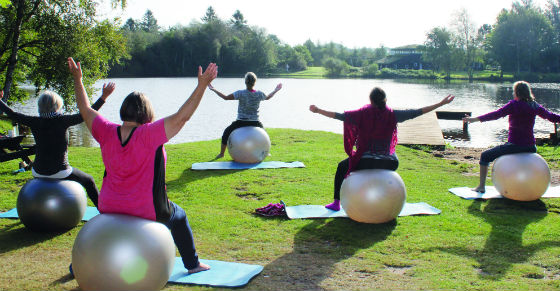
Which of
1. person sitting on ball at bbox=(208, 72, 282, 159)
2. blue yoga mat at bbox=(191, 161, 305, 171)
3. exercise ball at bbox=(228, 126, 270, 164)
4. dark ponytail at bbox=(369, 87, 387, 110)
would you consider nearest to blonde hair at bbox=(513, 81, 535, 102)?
dark ponytail at bbox=(369, 87, 387, 110)

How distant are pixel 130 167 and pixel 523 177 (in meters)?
6.11

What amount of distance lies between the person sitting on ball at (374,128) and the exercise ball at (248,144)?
13.5 ft

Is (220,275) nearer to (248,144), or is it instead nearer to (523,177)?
(523,177)

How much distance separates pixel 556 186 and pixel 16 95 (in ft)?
72.6

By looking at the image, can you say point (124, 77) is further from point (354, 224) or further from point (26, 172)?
point (354, 224)

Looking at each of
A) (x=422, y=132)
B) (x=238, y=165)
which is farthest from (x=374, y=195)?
(x=422, y=132)

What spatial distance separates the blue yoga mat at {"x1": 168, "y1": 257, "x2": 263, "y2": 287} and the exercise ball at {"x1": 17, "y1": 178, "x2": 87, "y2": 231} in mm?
1815

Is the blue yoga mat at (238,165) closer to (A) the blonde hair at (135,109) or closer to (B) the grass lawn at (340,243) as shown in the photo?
(B) the grass lawn at (340,243)

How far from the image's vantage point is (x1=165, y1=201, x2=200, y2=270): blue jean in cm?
425

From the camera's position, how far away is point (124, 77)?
240 feet

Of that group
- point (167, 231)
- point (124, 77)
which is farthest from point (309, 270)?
point (124, 77)

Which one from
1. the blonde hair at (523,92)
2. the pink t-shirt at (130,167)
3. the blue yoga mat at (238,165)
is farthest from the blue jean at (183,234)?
the blonde hair at (523,92)

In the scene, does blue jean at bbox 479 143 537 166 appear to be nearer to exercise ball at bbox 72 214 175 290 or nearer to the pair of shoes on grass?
the pair of shoes on grass

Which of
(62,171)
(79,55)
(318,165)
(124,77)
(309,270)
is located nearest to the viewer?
(309,270)
